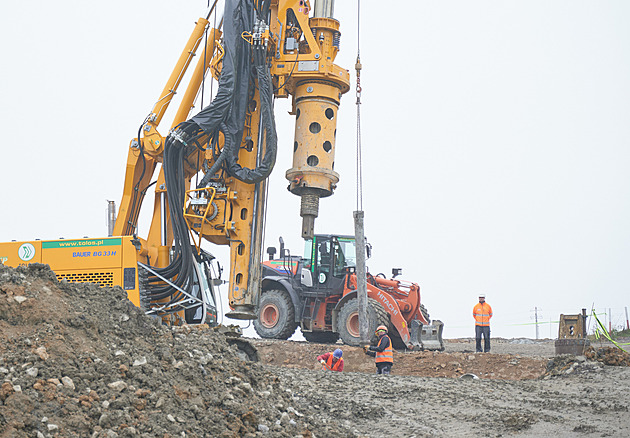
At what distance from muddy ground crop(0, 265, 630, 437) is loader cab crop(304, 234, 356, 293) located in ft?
21.0

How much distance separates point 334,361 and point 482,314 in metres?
5.51

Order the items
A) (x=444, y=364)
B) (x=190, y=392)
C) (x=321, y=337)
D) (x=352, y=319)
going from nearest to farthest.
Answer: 1. (x=190, y=392)
2. (x=444, y=364)
3. (x=352, y=319)
4. (x=321, y=337)

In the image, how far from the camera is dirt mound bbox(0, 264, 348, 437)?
5086 millimetres

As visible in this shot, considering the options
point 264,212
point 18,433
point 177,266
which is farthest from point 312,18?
point 18,433

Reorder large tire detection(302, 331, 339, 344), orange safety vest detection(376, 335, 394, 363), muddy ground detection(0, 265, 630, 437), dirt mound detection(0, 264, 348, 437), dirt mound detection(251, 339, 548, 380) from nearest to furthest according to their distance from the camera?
1. dirt mound detection(0, 264, 348, 437)
2. muddy ground detection(0, 265, 630, 437)
3. orange safety vest detection(376, 335, 394, 363)
4. dirt mound detection(251, 339, 548, 380)
5. large tire detection(302, 331, 339, 344)

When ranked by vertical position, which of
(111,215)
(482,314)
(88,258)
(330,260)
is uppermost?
(111,215)

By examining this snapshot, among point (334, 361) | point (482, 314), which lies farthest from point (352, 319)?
point (334, 361)

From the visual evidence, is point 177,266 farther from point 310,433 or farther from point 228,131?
point 310,433

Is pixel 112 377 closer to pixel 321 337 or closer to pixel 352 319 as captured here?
pixel 352 319

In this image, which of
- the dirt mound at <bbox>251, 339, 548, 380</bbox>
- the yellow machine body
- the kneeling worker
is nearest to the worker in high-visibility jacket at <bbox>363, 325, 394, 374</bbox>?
Answer: the kneeling worker

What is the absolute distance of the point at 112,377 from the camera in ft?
18.7

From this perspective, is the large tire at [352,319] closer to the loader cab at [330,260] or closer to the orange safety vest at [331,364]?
the loader cab at [330,260]

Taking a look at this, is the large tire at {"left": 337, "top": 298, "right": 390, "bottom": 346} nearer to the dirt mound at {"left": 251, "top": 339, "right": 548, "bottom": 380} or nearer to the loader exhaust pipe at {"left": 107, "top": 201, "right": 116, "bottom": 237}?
the dirt mound at {"left": 251, "top": 339, "right": 548, "bottom": 380}

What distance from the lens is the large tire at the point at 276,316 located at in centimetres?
1722
